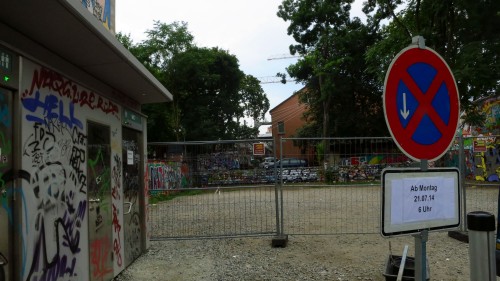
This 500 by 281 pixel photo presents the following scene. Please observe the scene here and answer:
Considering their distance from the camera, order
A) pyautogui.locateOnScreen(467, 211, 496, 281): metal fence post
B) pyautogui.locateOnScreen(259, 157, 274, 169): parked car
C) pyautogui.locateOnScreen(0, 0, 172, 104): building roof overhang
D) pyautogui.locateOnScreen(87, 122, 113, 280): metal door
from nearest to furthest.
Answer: pyautogui.locateOnScreen(467, 211, 496, 281): metal fence post
pyautogui.locateOnScreen(0, 0, 172, 104): building roof overhang
pyautogui.locateOnScreen(87, 122, 113, 280): metal door
pyautogui.locateOnScreen(259, 157, 274, 169): parked car

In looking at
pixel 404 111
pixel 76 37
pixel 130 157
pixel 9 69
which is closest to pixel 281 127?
pixel 130 157

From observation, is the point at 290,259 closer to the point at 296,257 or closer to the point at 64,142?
the point at 296,257

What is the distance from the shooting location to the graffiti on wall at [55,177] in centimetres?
365

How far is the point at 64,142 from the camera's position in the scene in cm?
435

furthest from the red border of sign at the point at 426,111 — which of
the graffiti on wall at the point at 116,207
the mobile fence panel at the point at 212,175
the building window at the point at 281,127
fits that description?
the building window at the point at 281,127

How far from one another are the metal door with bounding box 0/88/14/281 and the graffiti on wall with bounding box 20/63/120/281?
15cm

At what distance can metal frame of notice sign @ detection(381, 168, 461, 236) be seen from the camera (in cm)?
242

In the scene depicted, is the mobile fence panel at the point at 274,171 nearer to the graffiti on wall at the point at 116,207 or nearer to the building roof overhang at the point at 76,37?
the graffiti on wall at the point at 116,207

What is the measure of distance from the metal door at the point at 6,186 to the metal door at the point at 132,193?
2859mm

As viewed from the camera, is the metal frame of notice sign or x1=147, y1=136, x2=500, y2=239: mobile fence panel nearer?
the metal frame of notice sign

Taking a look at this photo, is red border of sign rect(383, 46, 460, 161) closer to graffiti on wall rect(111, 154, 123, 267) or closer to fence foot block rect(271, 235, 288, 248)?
graffiti on wall rect(111, 154, 123, 267)

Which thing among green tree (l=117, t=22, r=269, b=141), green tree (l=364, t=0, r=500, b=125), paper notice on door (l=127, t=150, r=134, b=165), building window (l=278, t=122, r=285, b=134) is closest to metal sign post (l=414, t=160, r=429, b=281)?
paper notice on door (l=127, t=150, r=134, b=165)

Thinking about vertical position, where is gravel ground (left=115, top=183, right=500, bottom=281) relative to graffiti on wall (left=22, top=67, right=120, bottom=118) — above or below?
below

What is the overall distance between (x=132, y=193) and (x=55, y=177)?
2657 millimetres
